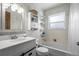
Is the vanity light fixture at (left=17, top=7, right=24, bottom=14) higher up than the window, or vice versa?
the vanity light fixture at (left=17, top=7, right=24, bottom=14)

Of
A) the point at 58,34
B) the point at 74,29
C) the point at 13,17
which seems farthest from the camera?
the point at 58,34

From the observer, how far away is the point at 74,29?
1.77 metres

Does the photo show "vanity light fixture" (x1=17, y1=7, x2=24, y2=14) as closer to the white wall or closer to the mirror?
the mirror

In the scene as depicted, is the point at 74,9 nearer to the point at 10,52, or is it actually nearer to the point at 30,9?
the point at 30,9

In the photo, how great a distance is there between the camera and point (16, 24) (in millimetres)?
1722

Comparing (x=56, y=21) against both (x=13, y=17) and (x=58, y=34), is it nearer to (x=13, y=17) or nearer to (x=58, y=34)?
(x=58, y=34)

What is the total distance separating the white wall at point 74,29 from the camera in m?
1.71

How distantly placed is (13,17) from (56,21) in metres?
1.37

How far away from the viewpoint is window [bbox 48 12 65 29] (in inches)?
79.3

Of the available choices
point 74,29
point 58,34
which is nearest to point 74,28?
point 74,29

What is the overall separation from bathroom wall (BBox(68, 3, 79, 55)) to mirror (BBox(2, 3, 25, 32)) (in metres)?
1.45

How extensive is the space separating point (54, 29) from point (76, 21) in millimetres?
702

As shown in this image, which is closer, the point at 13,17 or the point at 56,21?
the point at 13,17

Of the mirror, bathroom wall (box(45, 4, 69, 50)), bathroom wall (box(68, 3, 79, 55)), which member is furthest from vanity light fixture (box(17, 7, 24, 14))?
bathroom wall (box(68, 3, 79, 55))
